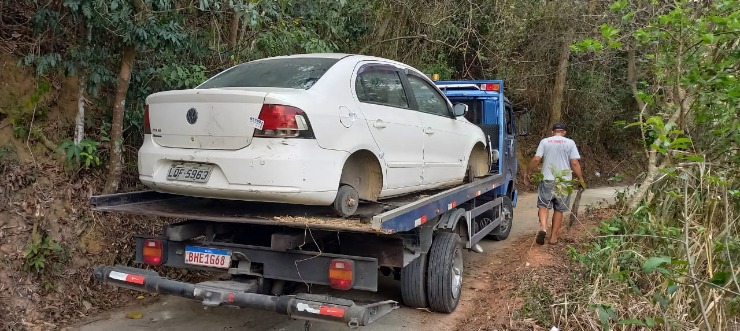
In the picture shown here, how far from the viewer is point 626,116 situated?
19.0 metres

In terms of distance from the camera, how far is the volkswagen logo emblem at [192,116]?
3709 mm

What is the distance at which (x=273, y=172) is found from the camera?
3.46 m

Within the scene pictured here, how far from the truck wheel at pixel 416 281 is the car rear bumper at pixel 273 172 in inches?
56.7

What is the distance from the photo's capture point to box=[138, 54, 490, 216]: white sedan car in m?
3.50

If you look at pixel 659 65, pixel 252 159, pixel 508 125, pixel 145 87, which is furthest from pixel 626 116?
pixel 252 159

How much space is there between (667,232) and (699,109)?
4.07ft

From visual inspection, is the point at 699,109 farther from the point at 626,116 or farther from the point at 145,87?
the point at 626,116

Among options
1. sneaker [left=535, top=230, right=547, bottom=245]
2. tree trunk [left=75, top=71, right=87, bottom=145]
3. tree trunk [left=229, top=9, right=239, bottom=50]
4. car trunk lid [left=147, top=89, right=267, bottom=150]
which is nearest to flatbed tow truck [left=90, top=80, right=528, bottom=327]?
car trunk lid [left=147, top=89, right=267, bottom=150]

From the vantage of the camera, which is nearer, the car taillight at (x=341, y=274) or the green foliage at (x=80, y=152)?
the car taillight at (x=341, y=274)

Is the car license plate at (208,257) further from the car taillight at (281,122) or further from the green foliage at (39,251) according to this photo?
the green foliage at (39,251)

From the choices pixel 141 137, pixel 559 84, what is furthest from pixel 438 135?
pixel 559 84

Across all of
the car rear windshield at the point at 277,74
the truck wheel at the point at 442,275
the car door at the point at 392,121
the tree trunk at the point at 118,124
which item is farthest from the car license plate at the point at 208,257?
the tree trunk at the point at 118,124

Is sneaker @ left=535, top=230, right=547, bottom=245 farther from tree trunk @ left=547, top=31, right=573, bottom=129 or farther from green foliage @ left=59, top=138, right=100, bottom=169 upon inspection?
tree trunk @ left=547, top=31, right=573, bottom=129

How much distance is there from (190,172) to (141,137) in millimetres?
2940
